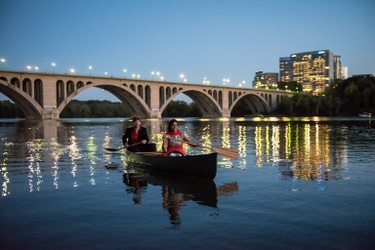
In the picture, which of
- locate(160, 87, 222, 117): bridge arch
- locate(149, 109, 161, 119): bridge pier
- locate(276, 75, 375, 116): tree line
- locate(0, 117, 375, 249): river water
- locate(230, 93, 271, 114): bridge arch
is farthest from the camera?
locate(230, 93, 271, 114): bridge arch

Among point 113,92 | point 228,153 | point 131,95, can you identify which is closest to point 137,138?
point 228,153

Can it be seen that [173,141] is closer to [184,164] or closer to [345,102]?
[184,164]

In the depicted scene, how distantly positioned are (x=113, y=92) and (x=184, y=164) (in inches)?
3050

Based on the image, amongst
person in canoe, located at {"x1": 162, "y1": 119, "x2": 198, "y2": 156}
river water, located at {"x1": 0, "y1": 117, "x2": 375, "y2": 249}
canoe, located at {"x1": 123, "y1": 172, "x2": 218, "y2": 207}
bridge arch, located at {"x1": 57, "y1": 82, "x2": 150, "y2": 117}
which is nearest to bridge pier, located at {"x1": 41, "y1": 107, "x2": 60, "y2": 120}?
bridge arch, located at {"x1": 57, "y1": 82, "x2": 150, "y2": 117}

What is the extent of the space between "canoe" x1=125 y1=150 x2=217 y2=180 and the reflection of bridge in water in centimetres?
5448

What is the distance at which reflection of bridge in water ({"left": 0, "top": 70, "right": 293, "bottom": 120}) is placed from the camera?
63.7 metres

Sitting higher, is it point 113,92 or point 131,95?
point 113,92

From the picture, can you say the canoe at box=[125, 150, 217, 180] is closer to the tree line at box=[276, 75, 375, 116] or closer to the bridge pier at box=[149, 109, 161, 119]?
the bridge pier at box=[149, 109, 161, 119]

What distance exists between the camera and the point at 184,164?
408 inches

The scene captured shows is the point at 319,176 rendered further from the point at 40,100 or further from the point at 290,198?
the point at 40,100

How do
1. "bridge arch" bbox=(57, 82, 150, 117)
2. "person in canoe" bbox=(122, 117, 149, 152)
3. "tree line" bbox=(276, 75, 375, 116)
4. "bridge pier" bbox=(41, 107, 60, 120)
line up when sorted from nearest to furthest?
"person in canoe" bbox=(122, 117, 149, 152) < "bridge pier" bbox=(41, 107, 60, 120) < "bridge arch" bbox=(57, 82, 150, 117) < "tree line" bbox=(276, 75, 375, 116)

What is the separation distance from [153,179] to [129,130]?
4181mm

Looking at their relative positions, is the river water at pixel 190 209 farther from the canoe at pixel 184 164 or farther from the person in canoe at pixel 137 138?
the person in canoe at pixel 137 138

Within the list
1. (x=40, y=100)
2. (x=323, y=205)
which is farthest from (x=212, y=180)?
(x=40, y=100)
